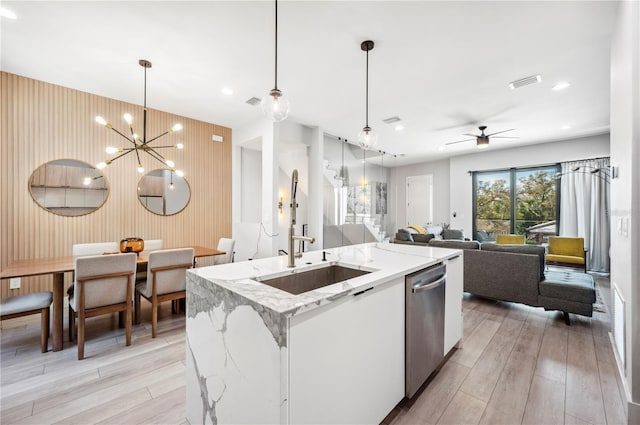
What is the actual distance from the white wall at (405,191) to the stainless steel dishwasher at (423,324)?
6113 millimetres

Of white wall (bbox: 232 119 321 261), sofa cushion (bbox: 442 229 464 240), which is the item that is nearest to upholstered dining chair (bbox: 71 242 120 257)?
white wall (bbox: 232 119 321 261)

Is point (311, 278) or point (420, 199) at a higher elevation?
point (420, 199)

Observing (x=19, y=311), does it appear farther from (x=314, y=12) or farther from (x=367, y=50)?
(x=367, y=50)

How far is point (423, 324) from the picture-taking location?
1.76 metres

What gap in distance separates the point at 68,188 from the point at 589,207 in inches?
366

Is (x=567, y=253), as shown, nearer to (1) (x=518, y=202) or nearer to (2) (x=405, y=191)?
(1) (x=518, y=202)

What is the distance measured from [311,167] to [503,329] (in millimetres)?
3867

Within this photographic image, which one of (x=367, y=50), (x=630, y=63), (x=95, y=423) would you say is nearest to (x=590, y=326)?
(x=630, y=63)

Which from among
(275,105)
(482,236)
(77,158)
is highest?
(275,105)

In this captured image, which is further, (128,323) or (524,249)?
(524,249)

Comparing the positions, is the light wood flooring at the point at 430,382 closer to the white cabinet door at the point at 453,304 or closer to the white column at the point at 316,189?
the white cabinet door at the point at 453,304

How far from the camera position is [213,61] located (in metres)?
2.88

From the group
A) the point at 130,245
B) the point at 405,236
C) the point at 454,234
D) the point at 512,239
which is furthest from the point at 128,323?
the point at 512,239

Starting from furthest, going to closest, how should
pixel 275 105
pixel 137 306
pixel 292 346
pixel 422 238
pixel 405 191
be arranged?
1. pixel 405 191
2. pixel 422 238
3. pixel 137 306
4. pixel 275 105
5. pixel 292 346
